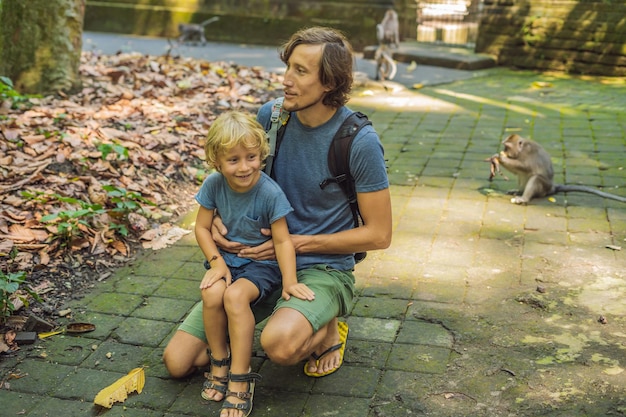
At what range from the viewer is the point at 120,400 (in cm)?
340

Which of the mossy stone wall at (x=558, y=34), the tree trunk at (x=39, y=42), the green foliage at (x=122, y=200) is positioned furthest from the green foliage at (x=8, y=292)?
the mossy stone wall at (x=558, y=34)

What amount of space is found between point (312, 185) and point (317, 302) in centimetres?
55

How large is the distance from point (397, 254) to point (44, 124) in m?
3.63

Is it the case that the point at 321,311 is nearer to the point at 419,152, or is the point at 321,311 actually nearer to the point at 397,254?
the point at 397,254

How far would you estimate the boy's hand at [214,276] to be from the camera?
3328 mm

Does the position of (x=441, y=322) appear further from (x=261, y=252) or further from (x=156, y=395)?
(x=156, y=395)

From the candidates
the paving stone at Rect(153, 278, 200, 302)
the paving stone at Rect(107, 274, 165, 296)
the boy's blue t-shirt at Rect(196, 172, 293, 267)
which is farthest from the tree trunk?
the boy's blue t-shirt at Rect(196, 172, 293, 267)

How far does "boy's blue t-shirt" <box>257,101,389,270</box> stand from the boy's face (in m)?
Result: 0.21

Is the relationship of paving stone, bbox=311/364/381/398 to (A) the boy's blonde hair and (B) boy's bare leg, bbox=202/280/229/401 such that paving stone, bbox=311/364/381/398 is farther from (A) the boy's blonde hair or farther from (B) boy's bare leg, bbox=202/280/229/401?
(A) the boy's blonde hair

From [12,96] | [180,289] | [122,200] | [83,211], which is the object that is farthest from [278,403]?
[12,96]

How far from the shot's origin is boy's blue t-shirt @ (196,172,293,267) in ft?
11.2

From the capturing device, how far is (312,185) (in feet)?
11.6

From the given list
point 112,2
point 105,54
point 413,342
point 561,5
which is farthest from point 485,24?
point 413,342

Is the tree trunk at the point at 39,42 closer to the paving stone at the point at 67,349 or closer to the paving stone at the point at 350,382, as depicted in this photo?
the paving stone at the point at 67,349
